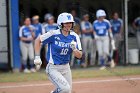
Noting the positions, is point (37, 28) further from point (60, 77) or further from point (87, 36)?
point (60, 77)

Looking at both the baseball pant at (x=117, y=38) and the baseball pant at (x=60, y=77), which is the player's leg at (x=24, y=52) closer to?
the baseball pant at (x=117, y=38)

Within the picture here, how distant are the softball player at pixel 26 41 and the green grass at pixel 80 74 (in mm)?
663

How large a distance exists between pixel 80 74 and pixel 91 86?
222 centimetres

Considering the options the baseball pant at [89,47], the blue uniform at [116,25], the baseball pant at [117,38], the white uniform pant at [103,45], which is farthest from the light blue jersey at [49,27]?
the baseball pant at [117,38]

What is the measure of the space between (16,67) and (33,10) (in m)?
3.01

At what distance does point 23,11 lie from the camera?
1645cm

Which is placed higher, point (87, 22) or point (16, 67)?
point (87, 22)

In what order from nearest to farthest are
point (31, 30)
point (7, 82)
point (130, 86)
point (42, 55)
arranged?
point (130, 86)
point (7, 82)
point (31, 30)
point (42, 55)

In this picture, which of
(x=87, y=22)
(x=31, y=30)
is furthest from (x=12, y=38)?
(x=87, y=22)

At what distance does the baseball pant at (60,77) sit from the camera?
25.9ft

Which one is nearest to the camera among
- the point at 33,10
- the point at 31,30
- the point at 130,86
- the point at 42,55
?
the point at 130,86

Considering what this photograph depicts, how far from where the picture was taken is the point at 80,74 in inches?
548

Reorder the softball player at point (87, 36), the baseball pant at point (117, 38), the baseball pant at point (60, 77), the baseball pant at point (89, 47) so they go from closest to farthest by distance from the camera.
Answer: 1. the baseball pant at point (60, 77)
2. the softball player at point (87, 36)
3. the baseball pant at point (89, 47)
4. the baseball pant at point (117, 38)

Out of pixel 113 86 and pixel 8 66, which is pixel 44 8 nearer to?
pixel 8 66
